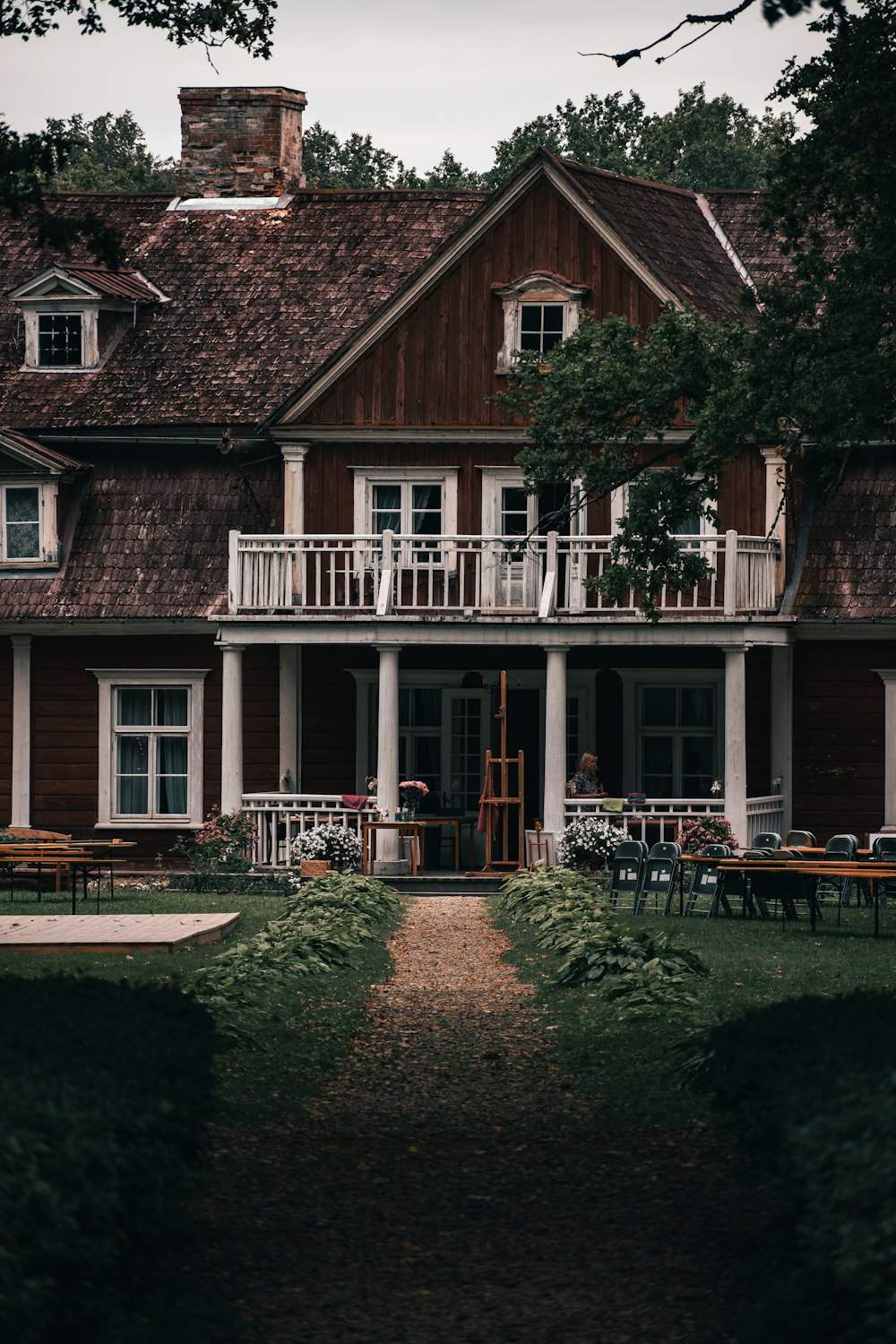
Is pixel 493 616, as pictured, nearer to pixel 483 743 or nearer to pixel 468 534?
pixel 468 534

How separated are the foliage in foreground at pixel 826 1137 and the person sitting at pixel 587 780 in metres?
16.6

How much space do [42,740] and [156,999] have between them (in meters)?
19.5

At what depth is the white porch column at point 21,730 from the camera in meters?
27.5

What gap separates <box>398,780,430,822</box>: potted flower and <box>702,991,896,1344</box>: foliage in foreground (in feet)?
54.7

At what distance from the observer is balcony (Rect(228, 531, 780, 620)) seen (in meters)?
25.2

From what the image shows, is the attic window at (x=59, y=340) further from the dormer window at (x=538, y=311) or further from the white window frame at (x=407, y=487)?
the dormer window at (x=538, y=311)

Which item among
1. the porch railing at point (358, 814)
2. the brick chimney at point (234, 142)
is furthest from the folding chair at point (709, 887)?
the brick chimney at point (234, 142)

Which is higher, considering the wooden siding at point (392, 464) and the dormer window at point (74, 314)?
the dormer window at point (74, 314)

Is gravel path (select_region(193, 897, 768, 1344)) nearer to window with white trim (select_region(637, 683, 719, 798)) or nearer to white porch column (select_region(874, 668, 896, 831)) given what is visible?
white porch column (select_region(874, 668, 896, 831))

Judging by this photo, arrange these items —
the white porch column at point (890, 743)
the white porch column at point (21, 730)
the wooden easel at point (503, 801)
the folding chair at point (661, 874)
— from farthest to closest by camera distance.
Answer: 1. the white porch column at point (21, 730)
2. the white porch column at point (890, 743)
3. the wooden easel at point (503, 801)
4. the folding chair at point (661, 874)

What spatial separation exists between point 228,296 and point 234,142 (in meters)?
3.69

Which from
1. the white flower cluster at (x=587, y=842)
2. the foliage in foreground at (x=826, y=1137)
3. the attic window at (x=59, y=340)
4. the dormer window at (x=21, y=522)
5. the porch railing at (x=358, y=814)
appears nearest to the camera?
the foliage in foreground at (x=826, y=1137)

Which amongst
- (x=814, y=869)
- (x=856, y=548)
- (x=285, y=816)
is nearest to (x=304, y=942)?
(x=814, y=869)

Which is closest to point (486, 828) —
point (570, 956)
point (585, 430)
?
point (585, 430)
